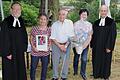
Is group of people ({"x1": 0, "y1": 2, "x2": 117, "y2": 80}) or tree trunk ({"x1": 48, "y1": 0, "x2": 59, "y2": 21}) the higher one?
tree trunk ({"x1": 48, "y1": 0, "x2": 59, "y2": 21})

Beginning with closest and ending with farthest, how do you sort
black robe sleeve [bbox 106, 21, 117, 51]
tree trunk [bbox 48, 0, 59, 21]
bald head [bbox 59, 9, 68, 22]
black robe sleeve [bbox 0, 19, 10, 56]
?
black robe sleeve [bbox 0, 19, 10, 56] → bald head [bbox 59, 9, 68, 22] → black robe sleeve [bbox 106, 21, 117, 51] → tree trunk [bbox 48, 0, 59, 21]

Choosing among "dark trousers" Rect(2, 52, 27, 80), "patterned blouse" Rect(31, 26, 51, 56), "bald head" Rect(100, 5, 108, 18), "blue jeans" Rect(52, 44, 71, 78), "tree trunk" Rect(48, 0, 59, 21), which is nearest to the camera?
"dark trousers" Rect(2, 52, 27, 80)

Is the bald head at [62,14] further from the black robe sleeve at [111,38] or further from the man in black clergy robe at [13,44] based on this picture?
the black robe sleeve at [111,38]

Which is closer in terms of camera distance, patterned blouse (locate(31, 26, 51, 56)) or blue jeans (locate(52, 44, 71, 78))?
patterned blouse (locate(31, 26, 51, 56))

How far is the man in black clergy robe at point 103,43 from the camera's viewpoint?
7727mm

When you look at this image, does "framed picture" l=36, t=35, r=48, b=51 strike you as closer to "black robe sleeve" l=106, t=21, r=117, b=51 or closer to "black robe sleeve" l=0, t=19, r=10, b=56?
"black robe sleeve" l=0, t=19, r=10, b=56

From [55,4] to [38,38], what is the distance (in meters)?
2.32

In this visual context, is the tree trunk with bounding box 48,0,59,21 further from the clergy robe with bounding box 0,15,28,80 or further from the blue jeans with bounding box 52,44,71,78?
the clergy robe with bounding box 0,15,28,80

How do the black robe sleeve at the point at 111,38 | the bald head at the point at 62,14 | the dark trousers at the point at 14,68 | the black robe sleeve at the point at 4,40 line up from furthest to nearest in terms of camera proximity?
the black robe sleeve at the point at 111,38
the bald head at the point at 62,14
the dark trousers at the point at 14,68
the black robe sleeve at the point at 4,40

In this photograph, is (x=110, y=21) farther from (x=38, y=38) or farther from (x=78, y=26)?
(x=38, y=38)

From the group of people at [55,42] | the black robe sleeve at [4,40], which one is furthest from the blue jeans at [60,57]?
the black robe sleeve at [4,40]

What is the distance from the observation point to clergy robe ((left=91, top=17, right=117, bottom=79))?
773 cm

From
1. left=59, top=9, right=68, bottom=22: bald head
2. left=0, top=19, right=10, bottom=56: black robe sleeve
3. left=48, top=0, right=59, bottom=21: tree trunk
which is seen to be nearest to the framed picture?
left=59, top=9, right=68, bottom=22: bald head

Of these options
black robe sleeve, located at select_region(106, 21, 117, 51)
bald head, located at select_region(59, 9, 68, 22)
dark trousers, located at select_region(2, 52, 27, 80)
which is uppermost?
bald head, located at select_region(59, 9, 68, 22)
